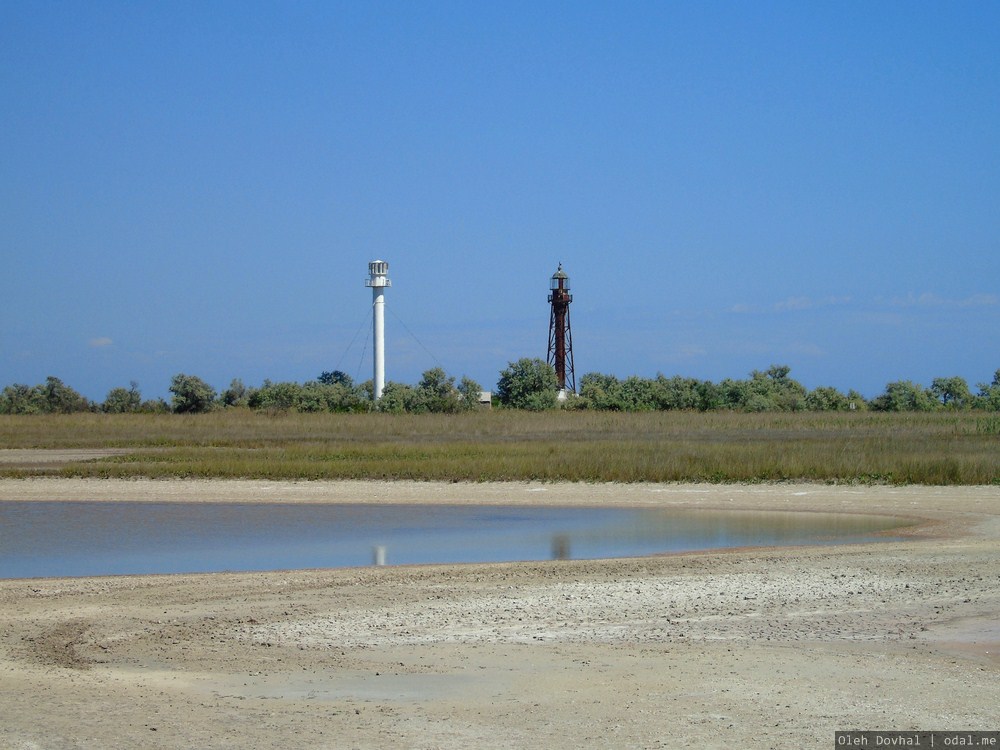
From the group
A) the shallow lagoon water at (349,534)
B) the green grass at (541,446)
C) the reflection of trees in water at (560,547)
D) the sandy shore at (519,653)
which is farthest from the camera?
the green grass at (541,446)

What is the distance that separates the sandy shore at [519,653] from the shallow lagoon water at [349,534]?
170 centimetres

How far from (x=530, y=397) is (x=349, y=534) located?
38.7 meters

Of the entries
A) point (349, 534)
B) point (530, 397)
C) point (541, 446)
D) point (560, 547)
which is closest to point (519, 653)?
point (560, 547)

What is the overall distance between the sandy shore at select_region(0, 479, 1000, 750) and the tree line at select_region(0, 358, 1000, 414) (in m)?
40.1

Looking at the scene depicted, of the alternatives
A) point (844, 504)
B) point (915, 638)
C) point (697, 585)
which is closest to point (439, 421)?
point (844, 504)

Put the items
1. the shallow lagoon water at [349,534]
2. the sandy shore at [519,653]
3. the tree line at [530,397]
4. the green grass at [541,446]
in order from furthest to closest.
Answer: the tree line at [530,397] → the green grass at [541,446] → the shallow lagoon water at [349,534] → the sandy shore at [519,653]

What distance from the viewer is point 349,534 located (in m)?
17.9

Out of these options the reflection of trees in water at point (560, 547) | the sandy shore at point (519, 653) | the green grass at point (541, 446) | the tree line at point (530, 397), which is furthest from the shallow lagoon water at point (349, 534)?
the tree line at point (530, 397)

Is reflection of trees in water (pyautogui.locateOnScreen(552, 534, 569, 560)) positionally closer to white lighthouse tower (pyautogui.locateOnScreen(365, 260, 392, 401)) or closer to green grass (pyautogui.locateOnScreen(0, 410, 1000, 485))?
green grass (pyautogui.locateOnScreen(0, 410, 1000, 485))

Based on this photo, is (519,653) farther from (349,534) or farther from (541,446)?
(541,446)

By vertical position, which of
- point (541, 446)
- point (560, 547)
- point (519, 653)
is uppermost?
point (541, 446)

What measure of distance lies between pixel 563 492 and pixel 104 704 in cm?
1635

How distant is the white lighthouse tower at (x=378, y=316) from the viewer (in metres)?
57.8

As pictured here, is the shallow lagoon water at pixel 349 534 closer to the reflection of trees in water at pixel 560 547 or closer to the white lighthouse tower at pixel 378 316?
the reflection of trees in water at pixel 560 547
